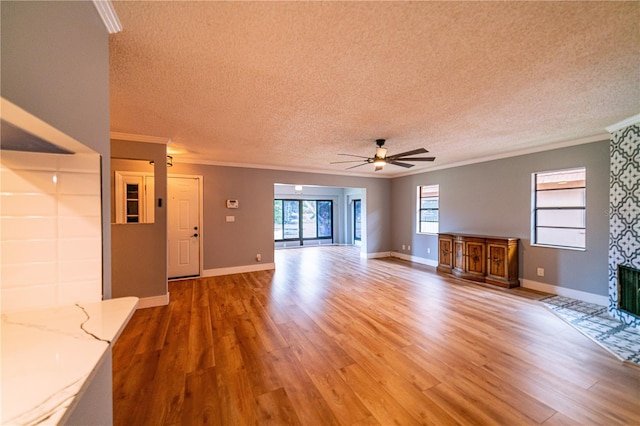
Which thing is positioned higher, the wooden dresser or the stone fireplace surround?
the stone fireplace surround

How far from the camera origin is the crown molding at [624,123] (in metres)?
2.82

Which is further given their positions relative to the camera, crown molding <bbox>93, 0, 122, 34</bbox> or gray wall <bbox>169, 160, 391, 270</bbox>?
→ gray wall <bbox>169, 160, 391, 270</bbox>

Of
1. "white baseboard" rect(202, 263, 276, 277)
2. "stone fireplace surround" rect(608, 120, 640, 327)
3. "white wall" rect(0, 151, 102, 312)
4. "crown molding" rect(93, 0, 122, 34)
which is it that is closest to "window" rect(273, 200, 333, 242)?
"white baseboard" rect(202, 263, 276, 277)

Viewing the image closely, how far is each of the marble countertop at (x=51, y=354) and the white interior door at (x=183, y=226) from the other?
4.13 meters

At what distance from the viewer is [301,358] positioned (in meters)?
2.28

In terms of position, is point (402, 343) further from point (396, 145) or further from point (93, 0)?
point (93, 0)

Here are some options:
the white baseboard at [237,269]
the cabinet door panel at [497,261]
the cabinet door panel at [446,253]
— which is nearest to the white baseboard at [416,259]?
the cabinet door panel at [446,253]

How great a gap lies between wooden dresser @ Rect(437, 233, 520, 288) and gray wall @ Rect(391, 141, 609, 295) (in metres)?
0.28

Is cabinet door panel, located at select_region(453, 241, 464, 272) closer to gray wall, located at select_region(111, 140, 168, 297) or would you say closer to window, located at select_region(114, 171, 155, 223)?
gray wall, located at select_region(111, 140, 168, 297)

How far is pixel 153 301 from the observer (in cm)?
356

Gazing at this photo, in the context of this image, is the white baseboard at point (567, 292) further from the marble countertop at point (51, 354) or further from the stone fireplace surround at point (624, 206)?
the marble countertop at point (51, 354)

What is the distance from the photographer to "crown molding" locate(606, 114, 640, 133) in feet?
9.24

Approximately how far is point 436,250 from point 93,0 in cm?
660

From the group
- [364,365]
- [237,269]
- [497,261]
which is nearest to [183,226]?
[237,269]
